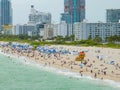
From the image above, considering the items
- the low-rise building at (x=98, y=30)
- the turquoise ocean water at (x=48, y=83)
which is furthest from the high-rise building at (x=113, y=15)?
the turquoise ocean water at (x=48, y=83)

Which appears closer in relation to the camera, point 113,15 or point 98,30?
point 98,30

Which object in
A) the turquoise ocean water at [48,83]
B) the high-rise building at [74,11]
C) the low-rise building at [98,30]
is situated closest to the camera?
the turquoise ocean water at [48,83]

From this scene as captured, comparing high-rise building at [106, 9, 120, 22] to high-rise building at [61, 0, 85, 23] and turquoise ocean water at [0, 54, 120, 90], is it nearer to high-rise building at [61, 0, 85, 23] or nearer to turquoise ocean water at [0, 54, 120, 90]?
high-rise building at [61, 0, 85, 23]

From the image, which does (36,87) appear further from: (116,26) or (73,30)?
(73,30)

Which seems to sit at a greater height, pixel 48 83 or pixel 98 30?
pixel 98 30

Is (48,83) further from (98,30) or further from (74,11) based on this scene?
(74,11)

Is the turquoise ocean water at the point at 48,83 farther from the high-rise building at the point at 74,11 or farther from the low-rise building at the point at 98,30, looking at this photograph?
the high-rise building at the point at 74,11

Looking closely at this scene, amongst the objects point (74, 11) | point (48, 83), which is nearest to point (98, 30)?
point (74, 11)

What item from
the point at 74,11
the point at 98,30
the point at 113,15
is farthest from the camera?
the point at 74,11

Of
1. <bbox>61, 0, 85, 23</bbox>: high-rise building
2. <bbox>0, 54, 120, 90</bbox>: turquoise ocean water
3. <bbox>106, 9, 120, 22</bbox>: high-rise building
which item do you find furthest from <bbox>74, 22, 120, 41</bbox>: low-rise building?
<bbox>0, 54, 120, 90</bbox>: turquoise ocean water
